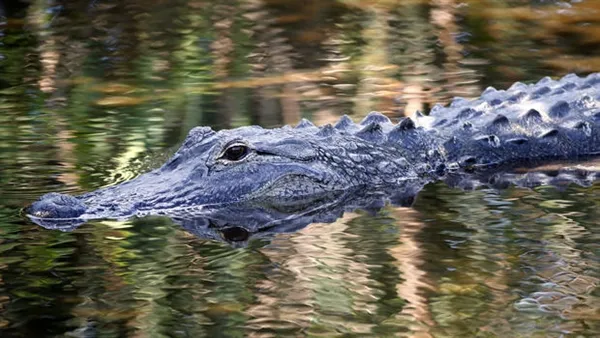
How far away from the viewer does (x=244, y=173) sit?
6.35m

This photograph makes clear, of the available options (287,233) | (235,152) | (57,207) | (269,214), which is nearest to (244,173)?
(235,152)

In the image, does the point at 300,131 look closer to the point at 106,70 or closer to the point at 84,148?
the point at 84,148

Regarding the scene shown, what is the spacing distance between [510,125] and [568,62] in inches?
111

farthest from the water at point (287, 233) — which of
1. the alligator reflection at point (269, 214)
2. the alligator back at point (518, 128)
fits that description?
the alligator back at point (518, 128)

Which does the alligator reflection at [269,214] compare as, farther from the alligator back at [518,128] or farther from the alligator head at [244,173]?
the alligator back at [518,128]

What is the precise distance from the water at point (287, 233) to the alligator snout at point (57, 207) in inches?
4.5

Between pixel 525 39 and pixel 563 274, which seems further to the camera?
pixel 525 39

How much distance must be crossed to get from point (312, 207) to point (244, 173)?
410 millimetres

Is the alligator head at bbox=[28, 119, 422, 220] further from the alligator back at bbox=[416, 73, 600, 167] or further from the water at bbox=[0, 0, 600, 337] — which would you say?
the alligator back at bbox=[416, 73, 600, 167]

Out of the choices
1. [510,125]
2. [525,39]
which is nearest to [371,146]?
[510,125]

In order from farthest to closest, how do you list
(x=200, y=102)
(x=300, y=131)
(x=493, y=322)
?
(x=200, y=102), (x=300, y=131), (x=493, y=322)

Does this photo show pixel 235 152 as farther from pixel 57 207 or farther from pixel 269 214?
pixel 57 207

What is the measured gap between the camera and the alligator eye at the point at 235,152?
6.37 meters

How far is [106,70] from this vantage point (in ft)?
33.9
